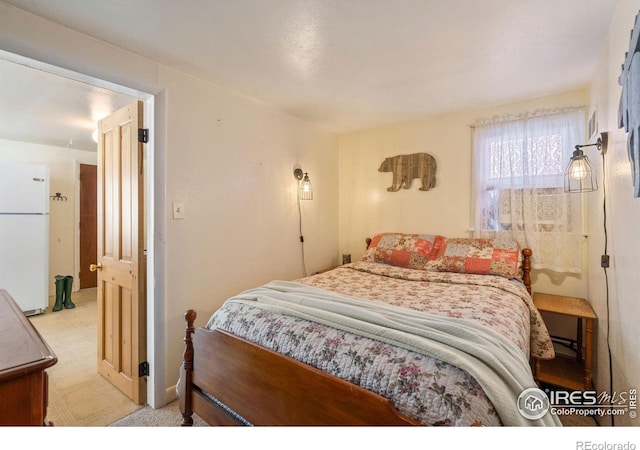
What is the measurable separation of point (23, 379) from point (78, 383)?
6.28 feet

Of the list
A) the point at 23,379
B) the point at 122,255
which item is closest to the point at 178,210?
the point at 122,255

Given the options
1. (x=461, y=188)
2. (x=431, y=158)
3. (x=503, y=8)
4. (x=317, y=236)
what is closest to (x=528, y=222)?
(x=461, y=188)

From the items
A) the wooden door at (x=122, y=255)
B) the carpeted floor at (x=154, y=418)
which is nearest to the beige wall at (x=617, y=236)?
the carpeted floor at (x=154, y=418)

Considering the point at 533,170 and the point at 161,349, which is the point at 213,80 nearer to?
the point at 161,349

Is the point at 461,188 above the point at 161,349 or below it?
above

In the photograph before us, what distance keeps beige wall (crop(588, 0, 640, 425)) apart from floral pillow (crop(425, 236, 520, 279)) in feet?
1.66

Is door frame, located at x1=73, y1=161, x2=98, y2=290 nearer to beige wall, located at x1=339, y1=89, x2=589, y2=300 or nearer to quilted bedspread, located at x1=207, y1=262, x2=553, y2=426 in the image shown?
beige wall, located at x1=339, y1=89, x2=589, y2=300

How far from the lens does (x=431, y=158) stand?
3.04m

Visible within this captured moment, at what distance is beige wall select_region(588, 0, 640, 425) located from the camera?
1.22 metres

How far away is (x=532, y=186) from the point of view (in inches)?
97.6

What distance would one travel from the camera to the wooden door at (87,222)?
4645 mm

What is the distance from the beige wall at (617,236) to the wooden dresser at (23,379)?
210cm

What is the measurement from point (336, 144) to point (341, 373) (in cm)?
310

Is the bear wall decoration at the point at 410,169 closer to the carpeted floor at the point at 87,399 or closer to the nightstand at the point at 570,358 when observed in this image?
the nightstand at the point at 570,358
